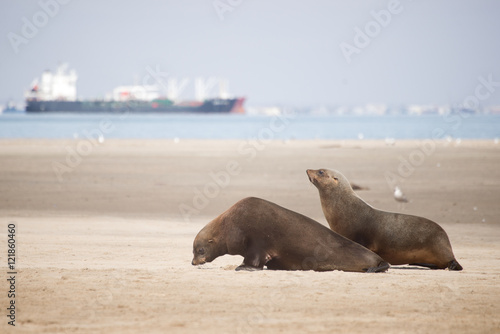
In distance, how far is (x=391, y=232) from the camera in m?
8.02

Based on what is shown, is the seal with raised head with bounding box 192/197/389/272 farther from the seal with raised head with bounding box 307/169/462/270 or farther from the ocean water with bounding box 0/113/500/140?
the ocean water with bounding box 0/113/500/140

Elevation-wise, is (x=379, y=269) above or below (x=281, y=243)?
below

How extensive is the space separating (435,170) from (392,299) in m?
17.5

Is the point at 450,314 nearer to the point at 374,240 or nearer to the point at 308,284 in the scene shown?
the point at 308,284

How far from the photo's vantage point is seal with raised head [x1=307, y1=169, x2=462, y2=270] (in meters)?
8.02

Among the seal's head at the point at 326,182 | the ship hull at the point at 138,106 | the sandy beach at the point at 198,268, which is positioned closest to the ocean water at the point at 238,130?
the sandy beach at the point at 198,268

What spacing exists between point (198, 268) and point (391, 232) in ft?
6.83

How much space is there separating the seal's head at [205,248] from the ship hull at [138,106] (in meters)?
168

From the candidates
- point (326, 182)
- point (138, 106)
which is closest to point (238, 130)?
point (326, 182)

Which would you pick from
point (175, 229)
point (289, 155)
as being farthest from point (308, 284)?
point (289, 155)

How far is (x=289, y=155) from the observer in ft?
98.4

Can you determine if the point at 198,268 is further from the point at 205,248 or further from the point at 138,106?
the point at 138,106

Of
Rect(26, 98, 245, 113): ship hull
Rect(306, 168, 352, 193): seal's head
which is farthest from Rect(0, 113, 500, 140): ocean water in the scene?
Rect(26, 98, 245, 113): ship hull

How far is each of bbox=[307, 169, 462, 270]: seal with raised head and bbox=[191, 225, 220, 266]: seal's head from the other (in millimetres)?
1400
